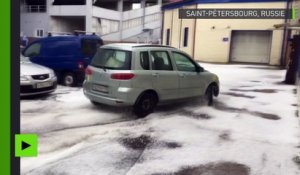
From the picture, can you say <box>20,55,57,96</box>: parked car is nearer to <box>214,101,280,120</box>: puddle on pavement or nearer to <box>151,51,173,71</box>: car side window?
<box>151,51,173,71</box>: car side window

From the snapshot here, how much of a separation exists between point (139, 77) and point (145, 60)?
0.48m

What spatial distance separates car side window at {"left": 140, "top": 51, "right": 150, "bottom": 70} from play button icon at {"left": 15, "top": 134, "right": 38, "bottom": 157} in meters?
5.53

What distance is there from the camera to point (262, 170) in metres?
4.63

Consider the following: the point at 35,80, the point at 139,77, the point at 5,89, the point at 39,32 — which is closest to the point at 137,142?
the point at 139,77

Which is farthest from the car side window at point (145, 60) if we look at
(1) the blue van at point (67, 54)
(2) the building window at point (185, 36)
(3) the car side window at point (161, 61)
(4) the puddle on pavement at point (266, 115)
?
(2) the building window at point (185, 36)

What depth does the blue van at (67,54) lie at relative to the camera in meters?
11.0

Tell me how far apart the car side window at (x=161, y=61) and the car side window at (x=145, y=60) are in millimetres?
160

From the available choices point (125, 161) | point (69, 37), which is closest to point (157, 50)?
point (125, 161)

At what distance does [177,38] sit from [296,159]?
73.8ft

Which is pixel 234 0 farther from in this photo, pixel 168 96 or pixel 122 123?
pixel 122 123

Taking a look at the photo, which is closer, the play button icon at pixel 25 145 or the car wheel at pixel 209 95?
the play button icon at pixel 25 145

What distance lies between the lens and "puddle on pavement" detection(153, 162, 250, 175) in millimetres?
4481

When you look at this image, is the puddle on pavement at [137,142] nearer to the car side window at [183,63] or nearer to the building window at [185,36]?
the car side window at [183,63]

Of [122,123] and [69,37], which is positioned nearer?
[122,123]
